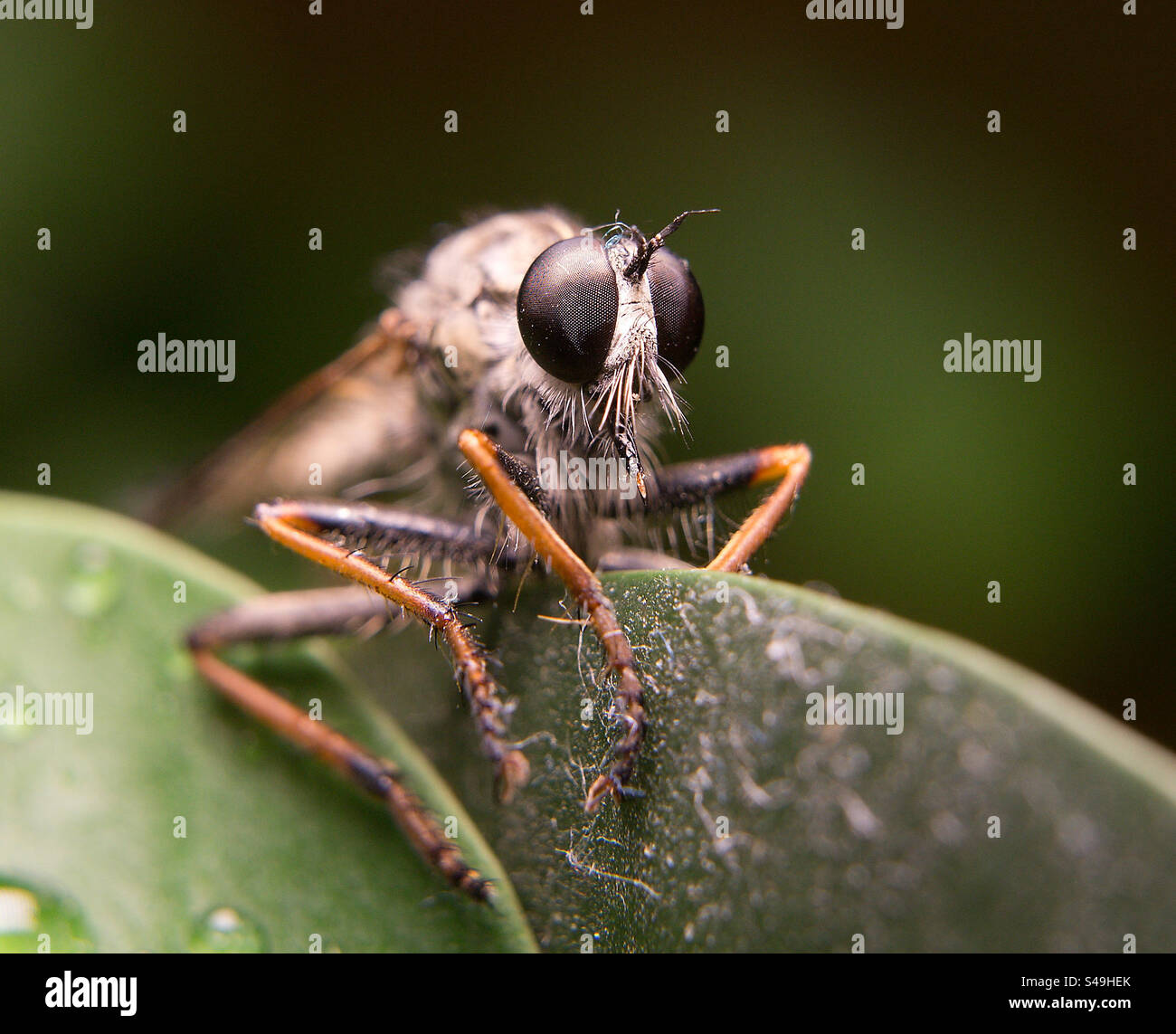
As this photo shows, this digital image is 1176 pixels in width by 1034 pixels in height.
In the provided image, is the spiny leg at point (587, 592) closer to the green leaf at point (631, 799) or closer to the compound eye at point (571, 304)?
the green leaf at point (631, 799)

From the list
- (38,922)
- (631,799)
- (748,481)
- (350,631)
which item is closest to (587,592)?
(631,799)

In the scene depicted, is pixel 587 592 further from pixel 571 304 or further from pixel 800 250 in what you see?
pixel 800 250

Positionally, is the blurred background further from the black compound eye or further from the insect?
the black compound eye

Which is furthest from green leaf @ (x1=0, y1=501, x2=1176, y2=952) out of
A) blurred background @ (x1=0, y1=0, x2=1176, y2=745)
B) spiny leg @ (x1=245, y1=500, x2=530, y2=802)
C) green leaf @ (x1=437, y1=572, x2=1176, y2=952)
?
blurred background @ (x1=0, y1=0, x2=1176, y2=745)

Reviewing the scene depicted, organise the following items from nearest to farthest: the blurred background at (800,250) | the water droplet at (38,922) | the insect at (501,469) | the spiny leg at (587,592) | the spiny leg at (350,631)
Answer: the spiny leg at (587,592)
the water droplet at (38,922)
the spiny leg at (350,631)
the insect at (501,469)
the blurred background at (800,250)

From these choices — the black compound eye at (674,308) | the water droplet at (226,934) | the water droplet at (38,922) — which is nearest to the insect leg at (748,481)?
the black compound eye at (674,308)
